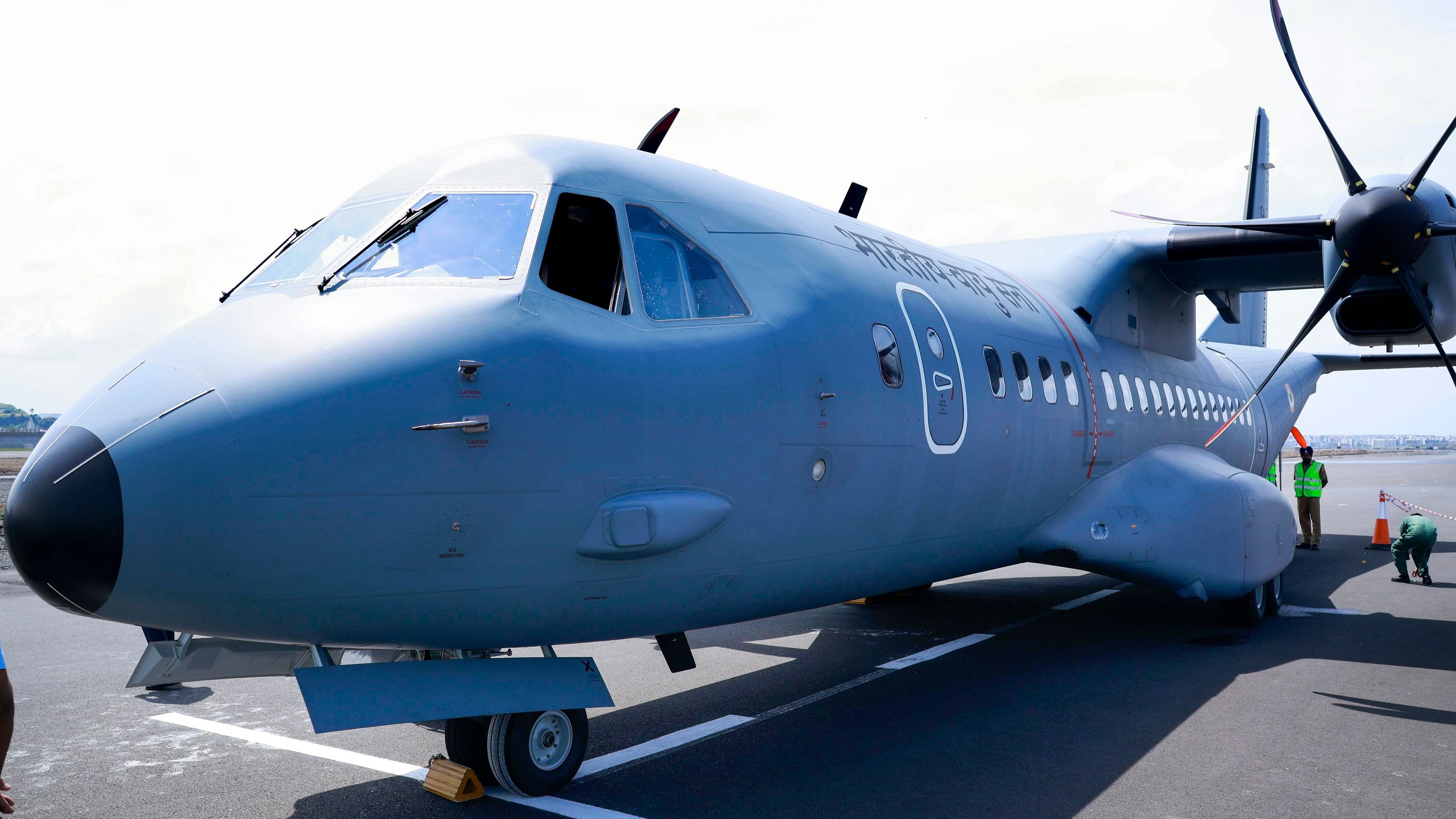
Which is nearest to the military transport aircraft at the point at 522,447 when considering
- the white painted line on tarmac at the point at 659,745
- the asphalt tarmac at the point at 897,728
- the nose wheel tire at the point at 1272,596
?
the white painted line on tarmac at the point at 659,745

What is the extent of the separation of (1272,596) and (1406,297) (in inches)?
126

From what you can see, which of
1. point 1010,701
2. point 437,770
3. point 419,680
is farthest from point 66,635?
point 1010,701

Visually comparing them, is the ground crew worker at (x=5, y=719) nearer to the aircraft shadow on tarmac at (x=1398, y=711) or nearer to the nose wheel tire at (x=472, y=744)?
the nose wheel tire at (x=472, y=744)

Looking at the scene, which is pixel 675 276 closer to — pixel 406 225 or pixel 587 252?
pixel 587 252

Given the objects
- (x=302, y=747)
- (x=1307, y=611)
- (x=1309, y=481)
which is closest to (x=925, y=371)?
(x=302, y=747)

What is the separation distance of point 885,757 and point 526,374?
309cm

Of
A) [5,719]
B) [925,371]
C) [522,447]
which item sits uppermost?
[925,371]

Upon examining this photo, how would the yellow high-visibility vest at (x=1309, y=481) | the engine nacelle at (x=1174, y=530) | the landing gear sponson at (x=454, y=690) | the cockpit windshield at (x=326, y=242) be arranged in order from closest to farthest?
the landing gear sponson at (x=454, y=690), the cockpit windshield at (x=326, y=242), the engine nacelle at (x=1174, y=530), the yellow high-visibility vest at (x=1309, y=481)

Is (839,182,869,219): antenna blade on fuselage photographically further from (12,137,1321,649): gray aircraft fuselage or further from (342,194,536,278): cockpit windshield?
(342,194,536,278): cockpit windshield

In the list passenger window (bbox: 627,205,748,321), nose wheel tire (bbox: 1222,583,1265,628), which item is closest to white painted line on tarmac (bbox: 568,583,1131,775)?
nose wheel tire (bbox: 1222,583,1265,628)

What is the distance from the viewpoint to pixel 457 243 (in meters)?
4.41

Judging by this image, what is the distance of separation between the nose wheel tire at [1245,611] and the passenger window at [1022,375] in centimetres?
368

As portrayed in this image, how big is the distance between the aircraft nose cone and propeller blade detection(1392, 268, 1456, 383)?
29.8 feet

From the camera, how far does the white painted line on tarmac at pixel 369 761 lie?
15.3 ft
